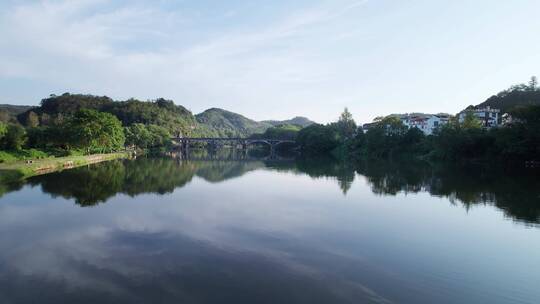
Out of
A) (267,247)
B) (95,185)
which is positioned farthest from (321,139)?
(267,247)

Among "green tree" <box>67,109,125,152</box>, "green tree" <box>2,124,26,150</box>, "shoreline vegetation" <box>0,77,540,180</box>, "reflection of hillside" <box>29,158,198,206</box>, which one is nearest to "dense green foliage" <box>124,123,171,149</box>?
"shoreline vegetation" <box>0,77,540,180</box>

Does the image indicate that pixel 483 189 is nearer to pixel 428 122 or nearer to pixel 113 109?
pixel 428 122

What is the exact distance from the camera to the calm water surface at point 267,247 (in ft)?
26.6

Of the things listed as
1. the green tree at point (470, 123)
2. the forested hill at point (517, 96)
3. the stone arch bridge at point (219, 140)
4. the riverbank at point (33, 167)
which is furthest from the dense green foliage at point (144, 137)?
the forested hill at point (517, 96)

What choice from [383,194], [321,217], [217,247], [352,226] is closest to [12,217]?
[217,247]

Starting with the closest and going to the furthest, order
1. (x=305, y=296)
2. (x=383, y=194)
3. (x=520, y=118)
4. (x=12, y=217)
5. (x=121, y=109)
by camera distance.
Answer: (x=305, y=296), (x=12, y=217), (x=383, y=194), (x=520, y=118), (x=121, y=109)

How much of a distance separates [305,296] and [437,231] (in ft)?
26.6

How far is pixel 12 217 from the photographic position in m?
15.3

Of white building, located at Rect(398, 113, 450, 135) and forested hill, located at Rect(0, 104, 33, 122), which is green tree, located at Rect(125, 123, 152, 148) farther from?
white building, located at Rect(398, 113, 450, 135)

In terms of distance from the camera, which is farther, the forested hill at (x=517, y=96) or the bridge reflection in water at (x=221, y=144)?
the bridge reflection in water at (x=221, y=144)

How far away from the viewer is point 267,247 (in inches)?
444

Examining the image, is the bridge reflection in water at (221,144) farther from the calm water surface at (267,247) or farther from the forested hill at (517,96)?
→ the calm water surface at (267,247)

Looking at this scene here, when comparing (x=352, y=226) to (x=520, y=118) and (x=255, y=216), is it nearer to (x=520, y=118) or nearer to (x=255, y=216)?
(x=255, y=216)

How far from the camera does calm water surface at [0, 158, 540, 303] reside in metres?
8.10
